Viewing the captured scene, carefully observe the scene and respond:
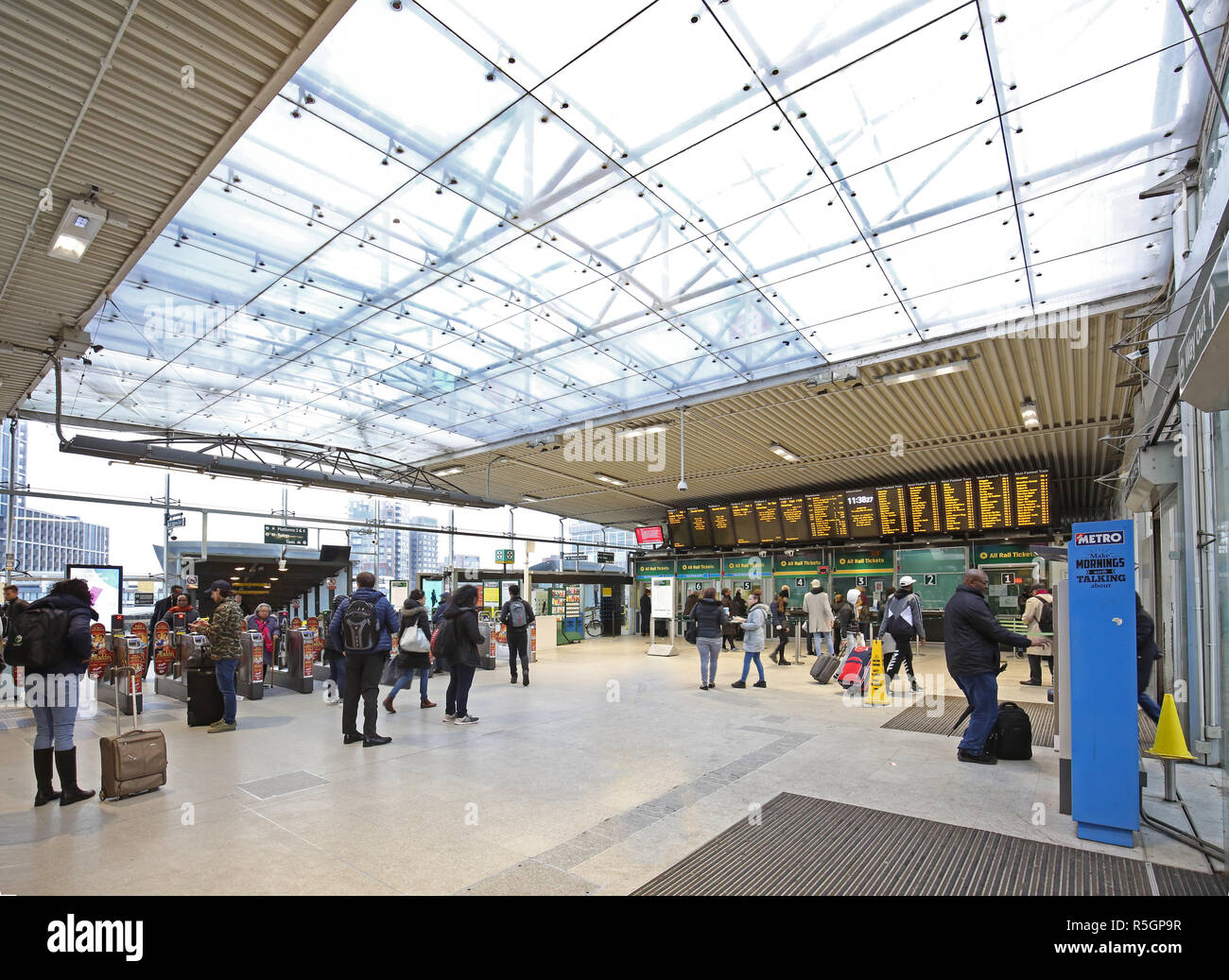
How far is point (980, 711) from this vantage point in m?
5.63

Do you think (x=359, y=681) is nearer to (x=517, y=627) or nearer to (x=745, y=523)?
(x=517, y=627)

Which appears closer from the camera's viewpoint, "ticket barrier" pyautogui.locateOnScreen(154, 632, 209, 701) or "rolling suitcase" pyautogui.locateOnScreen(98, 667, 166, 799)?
"rolling suitcase" pyautogui.locateOnScreen(98, 667, 166, 799)

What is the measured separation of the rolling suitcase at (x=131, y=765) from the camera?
4.62 meters

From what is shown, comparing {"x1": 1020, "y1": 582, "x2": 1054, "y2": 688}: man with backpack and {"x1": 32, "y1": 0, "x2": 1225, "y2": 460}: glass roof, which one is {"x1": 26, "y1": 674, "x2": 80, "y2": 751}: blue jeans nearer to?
{"x1": 32, "y1": 0, "x2": 1225, "y2": 460}: glass roof

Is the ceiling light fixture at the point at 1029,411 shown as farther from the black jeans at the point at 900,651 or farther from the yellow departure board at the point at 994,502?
the black jeans at the point at 900,651

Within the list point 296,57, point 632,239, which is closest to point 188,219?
point 296,57

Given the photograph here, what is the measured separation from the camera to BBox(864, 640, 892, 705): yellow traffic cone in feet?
29.0

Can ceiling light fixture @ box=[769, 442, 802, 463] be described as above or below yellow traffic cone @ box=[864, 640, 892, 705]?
above

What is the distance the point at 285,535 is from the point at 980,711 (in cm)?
1955

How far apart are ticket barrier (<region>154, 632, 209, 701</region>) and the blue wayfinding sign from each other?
8044 mm

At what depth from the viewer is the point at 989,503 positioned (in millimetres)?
15500

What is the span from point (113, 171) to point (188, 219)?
5.66 feet

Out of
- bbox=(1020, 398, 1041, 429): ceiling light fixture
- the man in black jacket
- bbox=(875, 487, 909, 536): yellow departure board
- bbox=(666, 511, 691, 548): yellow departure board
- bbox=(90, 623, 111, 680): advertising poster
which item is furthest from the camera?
bbox=(666, 511, 691, 548): yellow departure board

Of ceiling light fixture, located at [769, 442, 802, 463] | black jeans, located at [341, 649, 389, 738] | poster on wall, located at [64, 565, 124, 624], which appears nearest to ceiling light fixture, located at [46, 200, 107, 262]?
black jeans, located at [341, 649, 389, 738]
